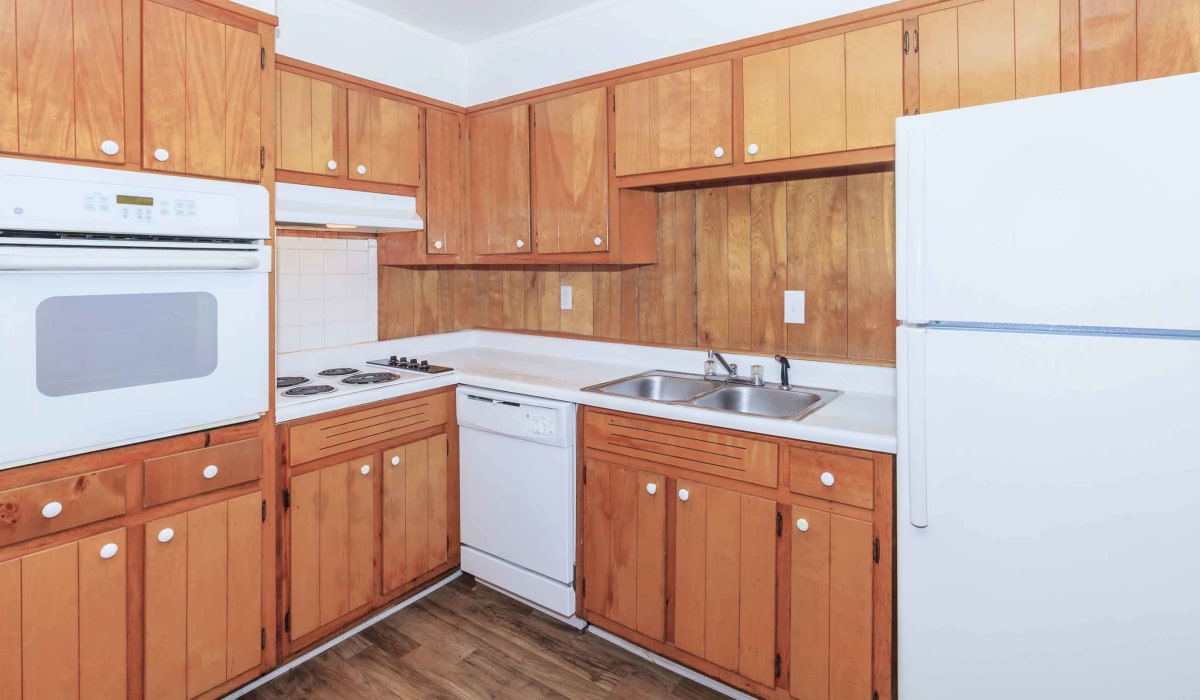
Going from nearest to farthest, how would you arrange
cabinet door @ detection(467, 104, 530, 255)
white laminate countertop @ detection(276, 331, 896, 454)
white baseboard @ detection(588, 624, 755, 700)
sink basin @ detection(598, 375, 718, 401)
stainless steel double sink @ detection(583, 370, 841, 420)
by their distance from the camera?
white laminate countertop @ detection(276, 331, 896, 454) → white baseboard @ detection(588, 624, 755, 700) → stainless steel double sink @ detection(583, 370, 841, 420) → sink basin @ detection(598, 375, 718, 401) → cabinet door @ detection(467, 104, 530, 255)

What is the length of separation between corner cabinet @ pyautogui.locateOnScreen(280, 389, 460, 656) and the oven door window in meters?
0.43

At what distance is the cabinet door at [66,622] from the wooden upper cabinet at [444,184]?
5.74ft

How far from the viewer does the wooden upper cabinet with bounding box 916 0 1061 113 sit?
5.78 feet

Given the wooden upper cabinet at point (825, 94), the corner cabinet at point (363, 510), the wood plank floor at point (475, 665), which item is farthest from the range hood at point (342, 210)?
the wood plank floor at point (475, 665)

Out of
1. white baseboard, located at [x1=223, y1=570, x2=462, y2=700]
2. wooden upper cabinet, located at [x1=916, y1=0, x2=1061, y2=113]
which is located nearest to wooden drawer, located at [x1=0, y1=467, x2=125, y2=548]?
white baseboard, located at [x1=223, y1=570, x2=462, y2=700]

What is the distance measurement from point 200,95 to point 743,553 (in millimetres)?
2169

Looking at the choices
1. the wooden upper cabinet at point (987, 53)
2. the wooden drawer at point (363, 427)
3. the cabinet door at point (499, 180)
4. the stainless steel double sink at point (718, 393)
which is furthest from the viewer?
the cabinet door at point (499, 180)

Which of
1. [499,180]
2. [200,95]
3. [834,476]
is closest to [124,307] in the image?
[200,95]

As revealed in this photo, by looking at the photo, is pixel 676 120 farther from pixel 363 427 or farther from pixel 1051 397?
pixel 363 427

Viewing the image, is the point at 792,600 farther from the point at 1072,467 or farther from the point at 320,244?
the point at 320,244

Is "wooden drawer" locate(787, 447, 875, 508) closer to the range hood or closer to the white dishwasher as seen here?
the white dishwasher

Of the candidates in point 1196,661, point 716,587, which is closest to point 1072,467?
point 1196,661

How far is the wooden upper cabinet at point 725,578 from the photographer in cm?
197

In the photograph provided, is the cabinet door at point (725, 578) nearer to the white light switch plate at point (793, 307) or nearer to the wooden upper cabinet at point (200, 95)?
the white light switch plate at point (793, 307)
